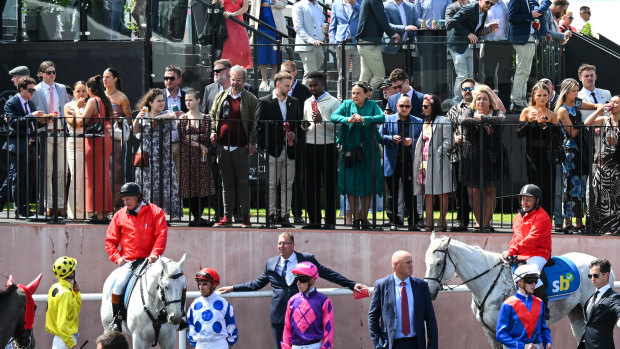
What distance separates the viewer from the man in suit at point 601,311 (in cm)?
1400

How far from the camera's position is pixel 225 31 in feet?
68.3

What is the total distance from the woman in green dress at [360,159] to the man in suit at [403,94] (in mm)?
1251

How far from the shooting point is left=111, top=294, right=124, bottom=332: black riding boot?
15.2 meters

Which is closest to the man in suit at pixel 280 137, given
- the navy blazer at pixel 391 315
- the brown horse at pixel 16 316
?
the navy blazer at pixel 391 315

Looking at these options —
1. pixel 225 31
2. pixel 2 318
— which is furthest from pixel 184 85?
pixel 2 318

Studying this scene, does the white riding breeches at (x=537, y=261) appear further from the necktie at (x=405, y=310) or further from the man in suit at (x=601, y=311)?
the necktie at (x=405, y=310)

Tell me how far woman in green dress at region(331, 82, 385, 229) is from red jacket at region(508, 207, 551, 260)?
8.10 ft

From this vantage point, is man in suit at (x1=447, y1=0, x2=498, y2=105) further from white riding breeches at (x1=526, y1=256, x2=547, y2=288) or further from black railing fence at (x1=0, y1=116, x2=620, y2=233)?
white riding breeches at (x1=526, y1=256, x2=547, y2=288)

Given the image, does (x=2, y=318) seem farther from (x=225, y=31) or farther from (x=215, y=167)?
(x=225, y=31)

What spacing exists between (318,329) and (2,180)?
7028 mm

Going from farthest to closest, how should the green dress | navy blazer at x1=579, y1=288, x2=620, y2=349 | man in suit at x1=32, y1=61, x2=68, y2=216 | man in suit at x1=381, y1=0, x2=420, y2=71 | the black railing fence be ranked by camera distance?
man in suit at x1=381, y1=0, x2=420, y2=71 < man in suit at x1=32, y1=61, x2=68, y2=216 < the green dress < the black railing fence < navy blazer at x1=579, y1=288, x2=620, y2=349

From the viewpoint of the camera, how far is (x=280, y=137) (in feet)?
56.6

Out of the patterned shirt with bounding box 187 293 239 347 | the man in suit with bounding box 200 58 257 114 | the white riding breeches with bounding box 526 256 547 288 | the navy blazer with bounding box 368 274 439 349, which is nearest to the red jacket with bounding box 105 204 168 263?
the patterned shirt with bounding box 187 293 239 347

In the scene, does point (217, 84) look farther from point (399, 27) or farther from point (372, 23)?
point (399, 27)
